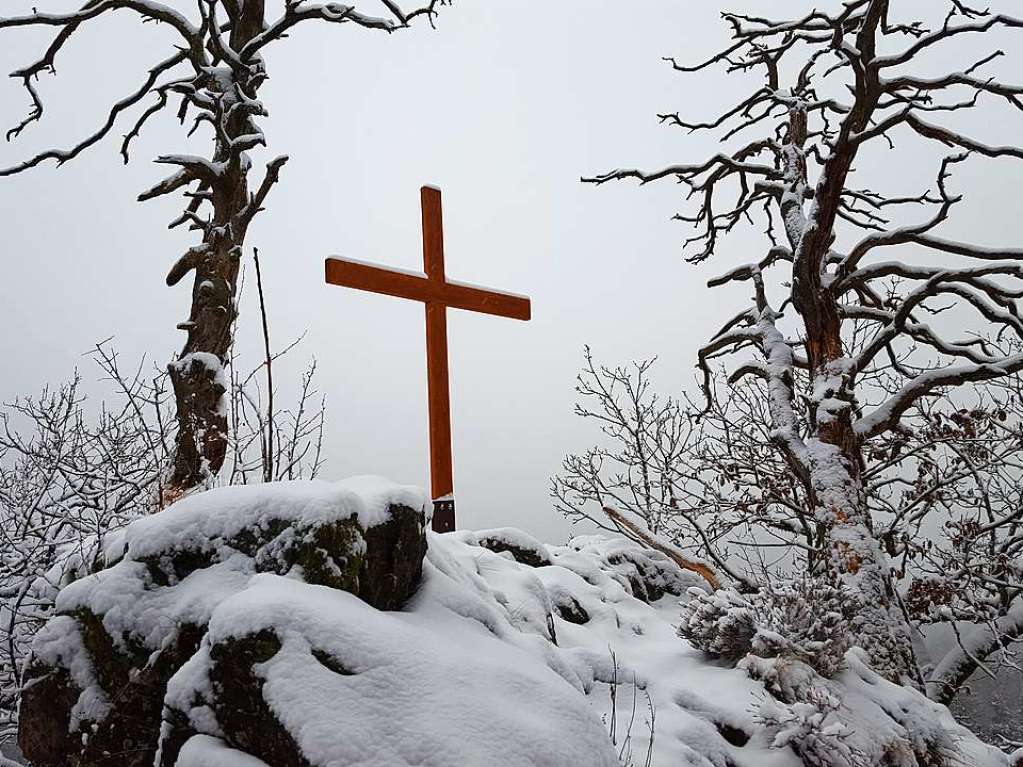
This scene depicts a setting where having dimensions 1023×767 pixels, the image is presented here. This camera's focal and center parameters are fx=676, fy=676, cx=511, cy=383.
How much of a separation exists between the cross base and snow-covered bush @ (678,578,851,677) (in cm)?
255

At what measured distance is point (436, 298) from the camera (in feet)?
23.6

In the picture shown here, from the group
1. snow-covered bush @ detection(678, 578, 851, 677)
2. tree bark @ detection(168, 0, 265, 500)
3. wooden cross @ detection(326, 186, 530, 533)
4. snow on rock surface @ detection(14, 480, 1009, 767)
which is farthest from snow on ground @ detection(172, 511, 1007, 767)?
tree bark @ detection(168, 0, 265, 500)

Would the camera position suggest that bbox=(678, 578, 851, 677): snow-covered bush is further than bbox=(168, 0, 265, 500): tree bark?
No

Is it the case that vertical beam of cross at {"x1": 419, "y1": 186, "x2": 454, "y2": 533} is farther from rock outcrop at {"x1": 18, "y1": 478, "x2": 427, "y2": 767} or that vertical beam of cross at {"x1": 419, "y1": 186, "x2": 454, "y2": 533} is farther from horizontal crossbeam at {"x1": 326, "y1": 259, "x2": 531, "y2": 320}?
rock outcrop at {"x1": 18, "y1": 478, "x2": 427, "y2": 767}

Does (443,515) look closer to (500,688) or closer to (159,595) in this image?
(159,595)

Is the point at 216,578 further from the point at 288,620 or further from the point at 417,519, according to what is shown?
the point at 417,519

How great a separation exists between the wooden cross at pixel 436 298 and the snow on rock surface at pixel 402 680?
82.7 inches

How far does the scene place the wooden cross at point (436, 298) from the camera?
6703mm

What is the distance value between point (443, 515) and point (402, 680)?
445 centimetres

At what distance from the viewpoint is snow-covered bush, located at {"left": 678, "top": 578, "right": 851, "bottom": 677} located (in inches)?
180

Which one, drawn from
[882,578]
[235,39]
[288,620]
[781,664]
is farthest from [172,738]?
[235,39]

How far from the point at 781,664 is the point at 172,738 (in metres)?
3.64

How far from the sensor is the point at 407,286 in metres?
7.01

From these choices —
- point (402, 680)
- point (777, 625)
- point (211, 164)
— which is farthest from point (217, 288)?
point (777, 625)
